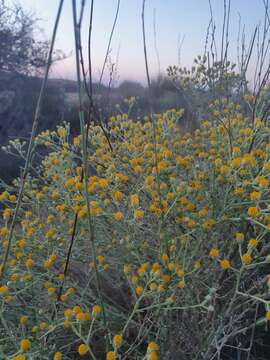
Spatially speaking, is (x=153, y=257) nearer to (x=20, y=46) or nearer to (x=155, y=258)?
(x=155, y=258)

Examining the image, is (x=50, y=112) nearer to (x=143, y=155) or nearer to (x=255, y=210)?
(x=143, y=155)

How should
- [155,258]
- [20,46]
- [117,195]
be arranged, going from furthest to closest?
[20,46] < [155,258] < [117,195]

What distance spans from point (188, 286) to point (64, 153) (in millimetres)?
879

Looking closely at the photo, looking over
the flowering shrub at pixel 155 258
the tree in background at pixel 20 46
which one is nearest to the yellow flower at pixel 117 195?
the flowering shrub at pixel 155 258

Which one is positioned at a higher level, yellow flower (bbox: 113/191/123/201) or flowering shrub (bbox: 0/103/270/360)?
yellow flower (bbox: 113/191/123/201)

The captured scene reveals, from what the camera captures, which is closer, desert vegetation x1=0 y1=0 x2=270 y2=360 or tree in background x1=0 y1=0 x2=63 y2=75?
desert vegetation x1=0 y1=0 x2=270 y2=360

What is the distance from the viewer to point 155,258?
1.85 meters

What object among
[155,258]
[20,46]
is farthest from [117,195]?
[20,46]

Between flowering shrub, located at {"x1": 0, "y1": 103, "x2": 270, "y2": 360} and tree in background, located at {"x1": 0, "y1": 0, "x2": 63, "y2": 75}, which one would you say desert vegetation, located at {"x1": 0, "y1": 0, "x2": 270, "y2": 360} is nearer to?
flowering shrub, located at {"x1": 0, "y1": 103, "x2": 270, "y2": 360}

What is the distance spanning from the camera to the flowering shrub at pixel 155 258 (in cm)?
154

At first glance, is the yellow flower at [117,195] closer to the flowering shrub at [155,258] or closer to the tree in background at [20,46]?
the flowering shrub at [155,258]

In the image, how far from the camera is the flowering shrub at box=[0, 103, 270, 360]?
154 centimetres

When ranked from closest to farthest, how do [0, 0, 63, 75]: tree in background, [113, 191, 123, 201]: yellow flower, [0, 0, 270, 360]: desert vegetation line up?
[0, 0, 270, 360]: desert vegetation, [113, 191, 123, 201]: yellow flower, [0, 0, 63, 75]: tree in background

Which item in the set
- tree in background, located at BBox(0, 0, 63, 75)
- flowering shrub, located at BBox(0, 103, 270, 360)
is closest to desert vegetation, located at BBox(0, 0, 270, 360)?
flowering shrub, located at BBox(0, 103, 270, 360)
